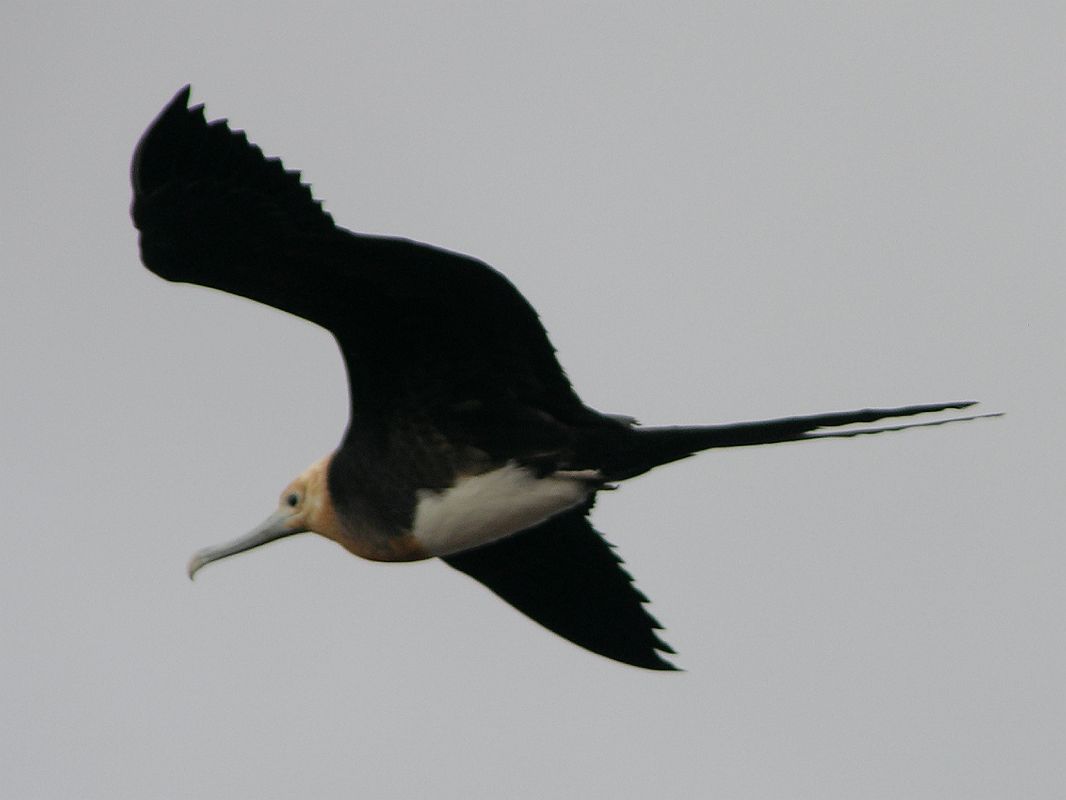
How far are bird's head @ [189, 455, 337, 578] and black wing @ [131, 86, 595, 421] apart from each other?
561 millimetres

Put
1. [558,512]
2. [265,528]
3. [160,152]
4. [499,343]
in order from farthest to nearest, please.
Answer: [265,528]
[558,512]
[499,343]
[160,152]

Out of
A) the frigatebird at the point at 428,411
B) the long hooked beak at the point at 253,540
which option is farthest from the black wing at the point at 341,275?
the long hooked beak at the point at 253,540

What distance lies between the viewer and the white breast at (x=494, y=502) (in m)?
7.20

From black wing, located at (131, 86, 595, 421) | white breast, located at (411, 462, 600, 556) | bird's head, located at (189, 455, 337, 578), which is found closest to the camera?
black wing, located at (131, 86, 595, 421)

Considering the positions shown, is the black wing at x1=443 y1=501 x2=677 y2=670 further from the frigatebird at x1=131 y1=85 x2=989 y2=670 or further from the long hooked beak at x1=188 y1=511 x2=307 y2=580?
the long hooked beak at x1=188 y1=511 x2=307 y2=580

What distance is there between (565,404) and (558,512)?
45 centimetres

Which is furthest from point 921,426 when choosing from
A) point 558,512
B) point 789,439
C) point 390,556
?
point 390,556

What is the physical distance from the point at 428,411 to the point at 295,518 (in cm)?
89

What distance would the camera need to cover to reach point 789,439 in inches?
263

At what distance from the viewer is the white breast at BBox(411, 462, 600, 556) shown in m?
7.20

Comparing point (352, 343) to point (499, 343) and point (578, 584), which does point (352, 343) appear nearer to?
point (499, 343)

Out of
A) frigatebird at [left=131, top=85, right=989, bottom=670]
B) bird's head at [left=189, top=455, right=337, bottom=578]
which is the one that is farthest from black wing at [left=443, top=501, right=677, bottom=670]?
bird's head at [left=189, top=455, right=337, bottom=578]

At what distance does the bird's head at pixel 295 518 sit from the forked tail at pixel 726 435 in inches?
41.0

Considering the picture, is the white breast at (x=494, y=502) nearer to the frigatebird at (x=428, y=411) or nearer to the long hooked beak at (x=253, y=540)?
the frigatebird at (x=428, y=411)
